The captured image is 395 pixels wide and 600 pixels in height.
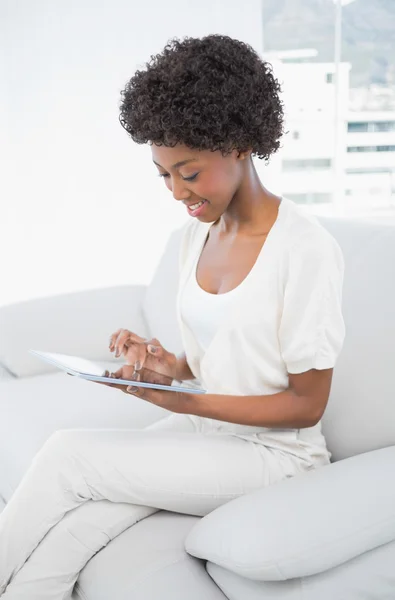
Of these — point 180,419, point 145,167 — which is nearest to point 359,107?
point 145,167

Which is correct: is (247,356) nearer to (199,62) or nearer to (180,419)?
(180,419)

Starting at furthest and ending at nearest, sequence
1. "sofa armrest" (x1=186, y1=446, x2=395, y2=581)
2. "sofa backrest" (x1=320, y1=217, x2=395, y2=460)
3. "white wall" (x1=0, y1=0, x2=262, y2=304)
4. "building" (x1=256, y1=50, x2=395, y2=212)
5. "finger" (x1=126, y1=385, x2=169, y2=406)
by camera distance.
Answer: "building" (x1=256, y1=50, x2=395, y2=212)
"white wall" (x1=0, y1=0, x2=262, y2=304)
"sofa backrest" (x1=320, y1=217, x2=395, y2=460)
"finger" (x1=126, y1=385, x2=169, y2=406)
"sofa armrest" (x1=186, y1=446, x2=395, y2=581)

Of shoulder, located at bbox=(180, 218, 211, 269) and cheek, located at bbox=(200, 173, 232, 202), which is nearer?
cheek, located at bbox=(200, 173, 232, 202)

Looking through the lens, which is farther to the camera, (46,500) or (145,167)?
(145,167)

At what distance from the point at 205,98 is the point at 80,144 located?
8.01 ft

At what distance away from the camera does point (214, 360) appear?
1408mm

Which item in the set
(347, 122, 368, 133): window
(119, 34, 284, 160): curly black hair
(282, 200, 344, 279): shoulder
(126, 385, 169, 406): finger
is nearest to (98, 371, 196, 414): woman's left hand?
(126, 385, 169, 406): finger

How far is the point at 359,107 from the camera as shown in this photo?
12.5 ft

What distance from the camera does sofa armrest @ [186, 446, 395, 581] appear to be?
3.69ft

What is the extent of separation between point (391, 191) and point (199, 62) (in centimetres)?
280

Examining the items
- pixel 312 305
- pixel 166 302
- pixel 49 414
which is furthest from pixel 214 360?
pixel 166 302

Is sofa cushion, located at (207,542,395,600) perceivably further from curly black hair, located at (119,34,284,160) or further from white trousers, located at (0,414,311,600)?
curly black hair, located at (119,34,284,160)

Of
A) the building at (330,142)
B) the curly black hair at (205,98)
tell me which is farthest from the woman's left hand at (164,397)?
the building at (330,142)

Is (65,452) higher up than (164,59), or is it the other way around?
(164,59)
